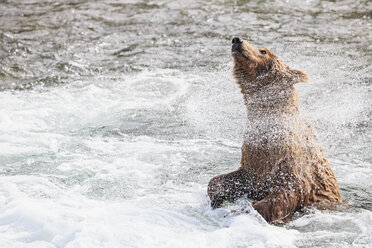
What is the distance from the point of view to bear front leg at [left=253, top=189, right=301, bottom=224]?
16.0ft

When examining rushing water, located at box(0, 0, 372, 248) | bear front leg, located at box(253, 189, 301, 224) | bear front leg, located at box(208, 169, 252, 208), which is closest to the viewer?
bear front leg, located at box(253, 189, 301, 224)

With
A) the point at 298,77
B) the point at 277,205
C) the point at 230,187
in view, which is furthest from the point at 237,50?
the point at 277,205

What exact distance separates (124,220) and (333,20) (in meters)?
7.42

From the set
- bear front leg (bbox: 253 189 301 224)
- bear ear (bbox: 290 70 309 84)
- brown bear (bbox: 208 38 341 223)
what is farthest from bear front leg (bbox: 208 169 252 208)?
bear ear (bbox: 290 70 309 84)

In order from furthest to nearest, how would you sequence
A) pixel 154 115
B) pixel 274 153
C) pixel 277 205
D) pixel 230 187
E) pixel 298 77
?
pixel 154 115
pixel 298 77
pixel 230 187
pixel 274 153
pixel 277 205

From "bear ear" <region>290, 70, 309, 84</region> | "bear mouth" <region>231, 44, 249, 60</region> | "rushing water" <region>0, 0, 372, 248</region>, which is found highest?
"bear mouth" <region>231, 44, 249, 60</region>

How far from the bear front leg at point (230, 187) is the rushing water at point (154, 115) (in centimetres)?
9

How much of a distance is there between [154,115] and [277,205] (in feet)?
11.1

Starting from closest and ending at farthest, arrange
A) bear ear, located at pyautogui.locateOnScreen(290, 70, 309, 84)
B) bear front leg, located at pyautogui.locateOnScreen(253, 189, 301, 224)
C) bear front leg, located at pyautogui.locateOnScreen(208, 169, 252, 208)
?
bear front leg, located at pyautogui.locateOnScreen(253, 189, 301, 224) < bear front leg, located at pyautogui.locateOnScreen(208, 169, 252, 208) < bear ear, located at pyautogui.locateOnScreen(290, 70, 309, 84)

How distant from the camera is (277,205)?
4875 millimetres

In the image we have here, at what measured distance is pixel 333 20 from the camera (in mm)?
11086

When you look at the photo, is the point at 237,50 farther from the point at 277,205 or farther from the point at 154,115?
the point at 154,115

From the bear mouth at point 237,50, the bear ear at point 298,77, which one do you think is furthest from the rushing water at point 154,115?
the bear mouth at point 237,50

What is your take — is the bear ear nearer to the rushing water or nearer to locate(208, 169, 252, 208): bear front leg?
locate(208, 169, 252, 208): bear front leg
